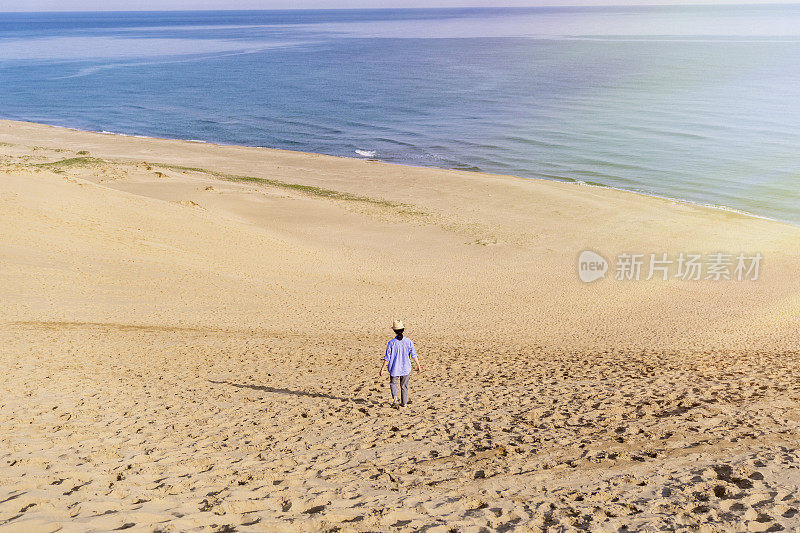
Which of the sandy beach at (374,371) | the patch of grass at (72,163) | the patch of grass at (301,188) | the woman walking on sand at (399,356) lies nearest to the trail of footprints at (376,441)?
the sandy beach at (374,371)

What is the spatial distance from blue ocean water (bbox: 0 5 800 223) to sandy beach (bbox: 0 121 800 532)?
12.0m

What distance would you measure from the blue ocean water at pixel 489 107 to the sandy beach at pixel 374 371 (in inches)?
471

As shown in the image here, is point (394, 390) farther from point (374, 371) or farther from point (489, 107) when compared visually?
point (489, 107)

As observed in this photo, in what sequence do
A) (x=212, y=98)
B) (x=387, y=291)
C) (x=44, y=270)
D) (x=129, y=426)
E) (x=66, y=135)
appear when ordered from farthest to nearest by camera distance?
1. (x=212, y=98)
2. (x=66, y=135)
3. (x=387, y=291)
4. (x=44, y=270)
5. (x=129, y=426)

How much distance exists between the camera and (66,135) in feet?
161

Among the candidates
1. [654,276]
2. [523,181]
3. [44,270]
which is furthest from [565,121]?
[44,270]

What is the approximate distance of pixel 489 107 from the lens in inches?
2438

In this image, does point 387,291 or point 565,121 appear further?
point 565,121

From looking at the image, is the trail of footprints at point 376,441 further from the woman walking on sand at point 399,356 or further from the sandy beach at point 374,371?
the woman walking on sand at point 399,356

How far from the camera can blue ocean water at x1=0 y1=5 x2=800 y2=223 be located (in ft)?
134

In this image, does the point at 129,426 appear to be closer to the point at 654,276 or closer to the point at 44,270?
the point at 44,270

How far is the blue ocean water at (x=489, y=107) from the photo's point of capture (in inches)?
1606

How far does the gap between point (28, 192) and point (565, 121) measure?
4504cm

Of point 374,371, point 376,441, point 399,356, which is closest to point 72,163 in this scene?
point 374,371
